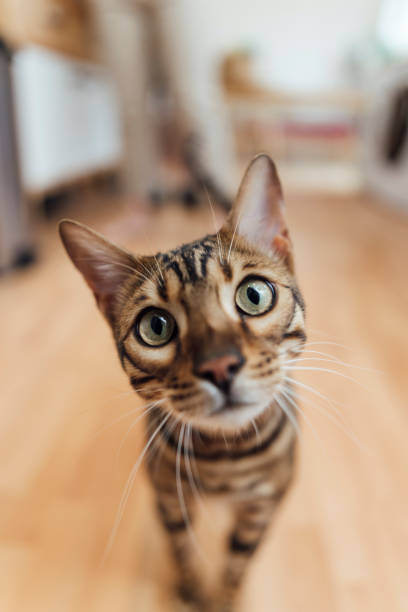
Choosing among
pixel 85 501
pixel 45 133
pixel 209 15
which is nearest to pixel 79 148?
pixel 45 133

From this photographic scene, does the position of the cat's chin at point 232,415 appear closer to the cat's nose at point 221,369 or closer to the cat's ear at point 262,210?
the cat's nose at point 221,369

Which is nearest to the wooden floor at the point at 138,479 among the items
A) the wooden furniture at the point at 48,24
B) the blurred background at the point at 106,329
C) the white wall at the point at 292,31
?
the blurred background at the point at 106,329

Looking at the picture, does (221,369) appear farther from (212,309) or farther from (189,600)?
(189,600)

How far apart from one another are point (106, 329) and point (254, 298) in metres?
0.97

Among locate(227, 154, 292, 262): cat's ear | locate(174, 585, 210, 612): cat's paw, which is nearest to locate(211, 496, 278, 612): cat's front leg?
locate(174, 585, 210, 612): cat's paw

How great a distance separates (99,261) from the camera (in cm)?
40

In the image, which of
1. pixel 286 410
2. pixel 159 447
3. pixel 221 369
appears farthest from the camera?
pixel 159 447

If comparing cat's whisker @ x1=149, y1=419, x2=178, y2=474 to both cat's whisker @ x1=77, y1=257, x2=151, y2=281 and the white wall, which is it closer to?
cat's whisker @ x1=77, y1=257, x2=151, y2=281

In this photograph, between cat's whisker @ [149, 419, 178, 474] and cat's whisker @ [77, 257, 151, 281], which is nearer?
cat's whisker @ [77, 257, 151, 281]

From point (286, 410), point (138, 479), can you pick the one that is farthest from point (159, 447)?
point (138, 479)

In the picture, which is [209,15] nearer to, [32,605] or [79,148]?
[79,148]

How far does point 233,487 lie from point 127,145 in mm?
1603

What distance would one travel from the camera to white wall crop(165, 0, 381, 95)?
4.56m

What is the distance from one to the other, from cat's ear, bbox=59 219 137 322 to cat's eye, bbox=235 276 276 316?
0.10m
